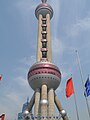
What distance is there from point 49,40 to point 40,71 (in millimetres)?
16963

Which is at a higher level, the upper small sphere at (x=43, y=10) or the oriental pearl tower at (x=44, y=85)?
the upper small sphere at (x=43, y=10)

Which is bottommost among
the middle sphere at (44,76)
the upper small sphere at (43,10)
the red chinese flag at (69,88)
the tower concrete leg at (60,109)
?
the red chinese flag at (69,88)

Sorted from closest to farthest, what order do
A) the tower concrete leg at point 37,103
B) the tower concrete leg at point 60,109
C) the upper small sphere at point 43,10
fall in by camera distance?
the tower concrete leg at point 37,103 < the tower concrete leg at point 60,109 < the upper small sphere at point 43,10

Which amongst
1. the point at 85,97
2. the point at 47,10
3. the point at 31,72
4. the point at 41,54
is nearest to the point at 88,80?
the point at 85,97

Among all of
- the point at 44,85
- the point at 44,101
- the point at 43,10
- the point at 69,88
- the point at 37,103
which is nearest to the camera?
the point at 69,88

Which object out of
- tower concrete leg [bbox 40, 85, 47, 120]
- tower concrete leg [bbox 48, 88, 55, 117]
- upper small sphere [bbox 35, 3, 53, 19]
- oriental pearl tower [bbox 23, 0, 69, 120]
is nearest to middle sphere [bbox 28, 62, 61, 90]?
oriental pearl tower [bbox 23, 0, 69, 120]

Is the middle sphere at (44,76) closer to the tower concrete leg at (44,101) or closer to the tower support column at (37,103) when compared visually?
the tower concrete leg at (44,101)

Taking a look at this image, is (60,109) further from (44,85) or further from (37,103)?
(44,85)

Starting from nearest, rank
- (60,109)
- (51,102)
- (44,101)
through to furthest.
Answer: (44,101) < (51,102) < (60,109)

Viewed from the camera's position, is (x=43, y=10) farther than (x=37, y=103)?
Yes

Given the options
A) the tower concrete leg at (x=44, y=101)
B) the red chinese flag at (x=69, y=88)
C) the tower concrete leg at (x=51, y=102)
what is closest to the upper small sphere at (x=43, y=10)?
the tower concrete leg at (x=44, y=101)

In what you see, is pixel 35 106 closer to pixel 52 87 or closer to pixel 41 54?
pixel 52 87

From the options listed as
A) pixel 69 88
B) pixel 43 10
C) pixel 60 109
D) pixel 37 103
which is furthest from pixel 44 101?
pixel 43 10

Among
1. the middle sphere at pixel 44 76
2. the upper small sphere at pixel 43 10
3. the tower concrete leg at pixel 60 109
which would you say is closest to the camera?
the tower concrete leg at pixel 60 109
